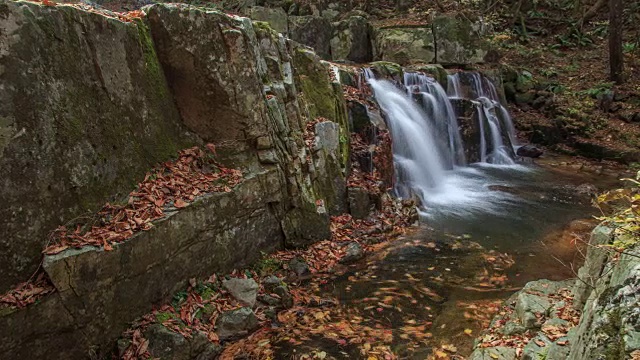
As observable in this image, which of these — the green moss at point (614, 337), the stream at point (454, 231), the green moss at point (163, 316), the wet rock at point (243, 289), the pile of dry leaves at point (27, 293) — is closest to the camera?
the green moss at point (614, 337)

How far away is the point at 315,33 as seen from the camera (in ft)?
59.9

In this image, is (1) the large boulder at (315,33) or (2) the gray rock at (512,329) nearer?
(2) the gray rock at (512,329)

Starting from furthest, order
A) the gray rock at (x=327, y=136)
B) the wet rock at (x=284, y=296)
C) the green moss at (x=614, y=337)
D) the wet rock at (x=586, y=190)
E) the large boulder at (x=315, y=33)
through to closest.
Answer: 1. the large boulder at (x=315, y=33)
2. the wet rock at (x=586, y=190)
3. the gray rock at (x=327, y=136)
4. the wet rock at (x=284, y=296)
5. the green moss at (x=614, y=337)

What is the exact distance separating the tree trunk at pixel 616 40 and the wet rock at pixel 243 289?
17688 millimetres

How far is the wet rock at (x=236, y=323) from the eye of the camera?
4.93 m

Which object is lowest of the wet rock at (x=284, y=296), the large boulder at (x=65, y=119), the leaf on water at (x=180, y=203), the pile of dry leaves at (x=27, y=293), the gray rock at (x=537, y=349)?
the wet rock at (x=284, y=296)

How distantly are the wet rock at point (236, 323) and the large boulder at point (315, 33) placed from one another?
47.6ft

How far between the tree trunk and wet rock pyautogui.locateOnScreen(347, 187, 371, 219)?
14230 mm

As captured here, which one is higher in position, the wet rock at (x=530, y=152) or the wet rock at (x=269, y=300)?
the wet rock at (x=269, y=300)

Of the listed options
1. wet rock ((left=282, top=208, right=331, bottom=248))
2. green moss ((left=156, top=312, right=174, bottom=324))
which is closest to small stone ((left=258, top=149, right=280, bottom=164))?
wet rock ((left=282, top=208, right=331, bottom=248))

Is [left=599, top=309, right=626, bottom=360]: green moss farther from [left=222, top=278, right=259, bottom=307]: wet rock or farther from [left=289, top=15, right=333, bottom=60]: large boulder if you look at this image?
[left=289, top=15, right=333, bottom=60]: large boulder

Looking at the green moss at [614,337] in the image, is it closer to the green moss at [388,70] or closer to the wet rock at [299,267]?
the wet rock at [299,267]

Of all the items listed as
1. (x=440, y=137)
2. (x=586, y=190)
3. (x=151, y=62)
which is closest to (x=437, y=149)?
(x=440, y=137)

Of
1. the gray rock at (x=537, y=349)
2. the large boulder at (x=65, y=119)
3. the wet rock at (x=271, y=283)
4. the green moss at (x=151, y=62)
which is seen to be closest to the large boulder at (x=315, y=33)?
the green moss at (x=151, y=62)
